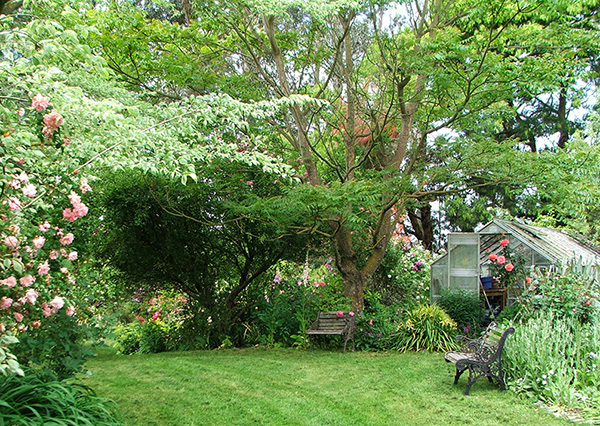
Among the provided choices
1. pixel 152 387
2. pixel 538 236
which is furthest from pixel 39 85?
pixel 538 236

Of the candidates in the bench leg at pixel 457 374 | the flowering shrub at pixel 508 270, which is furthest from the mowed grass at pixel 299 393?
the flowering shrub at pixel 508 270

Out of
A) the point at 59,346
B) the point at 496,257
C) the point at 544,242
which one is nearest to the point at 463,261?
the point at 496,257

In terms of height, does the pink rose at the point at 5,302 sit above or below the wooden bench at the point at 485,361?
above

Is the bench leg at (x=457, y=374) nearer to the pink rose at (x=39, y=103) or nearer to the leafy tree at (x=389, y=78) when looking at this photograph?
the leafy tree at (x=389, y=78)

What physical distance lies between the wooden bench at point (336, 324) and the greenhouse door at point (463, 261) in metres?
2.51

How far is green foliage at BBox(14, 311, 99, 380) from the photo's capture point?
12.3 ft

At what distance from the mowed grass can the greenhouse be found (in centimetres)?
287

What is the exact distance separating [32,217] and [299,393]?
130 inches

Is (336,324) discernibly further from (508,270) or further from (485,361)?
(508,270)

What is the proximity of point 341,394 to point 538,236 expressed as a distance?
20.9 ft

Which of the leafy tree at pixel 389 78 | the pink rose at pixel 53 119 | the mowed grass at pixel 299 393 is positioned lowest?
the mowed grass at pixel 299 393

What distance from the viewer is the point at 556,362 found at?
5.39 metres

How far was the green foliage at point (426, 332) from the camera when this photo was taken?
816cm

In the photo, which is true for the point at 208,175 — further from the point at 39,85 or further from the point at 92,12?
the point at 39,85
